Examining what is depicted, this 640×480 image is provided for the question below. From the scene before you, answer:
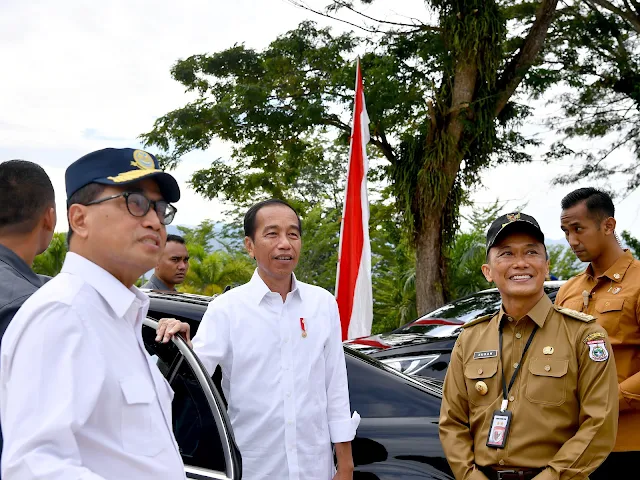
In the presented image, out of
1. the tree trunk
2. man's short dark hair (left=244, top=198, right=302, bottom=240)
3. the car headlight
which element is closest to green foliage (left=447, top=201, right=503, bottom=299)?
the tree trunk

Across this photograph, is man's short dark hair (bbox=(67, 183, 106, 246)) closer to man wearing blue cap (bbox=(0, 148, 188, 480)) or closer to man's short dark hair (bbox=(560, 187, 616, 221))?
man wearing blue cap (bbox=(0, 148, 188, 480))

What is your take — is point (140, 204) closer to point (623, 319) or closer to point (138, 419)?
point (138, 419)

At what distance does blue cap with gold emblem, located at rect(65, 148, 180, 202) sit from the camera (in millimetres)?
1659

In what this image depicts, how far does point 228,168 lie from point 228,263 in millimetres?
6683

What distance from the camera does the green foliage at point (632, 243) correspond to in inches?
493

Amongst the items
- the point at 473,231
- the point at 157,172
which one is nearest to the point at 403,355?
the point at 157,172

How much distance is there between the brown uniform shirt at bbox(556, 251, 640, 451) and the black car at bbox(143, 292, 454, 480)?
0.75 m

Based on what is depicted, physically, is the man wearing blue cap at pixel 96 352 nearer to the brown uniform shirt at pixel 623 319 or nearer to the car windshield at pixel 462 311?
the brown uniform shirt at pixel 623 319

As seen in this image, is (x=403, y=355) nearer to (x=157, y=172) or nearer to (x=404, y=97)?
(x=157, y=172)

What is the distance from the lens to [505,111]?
498 inches

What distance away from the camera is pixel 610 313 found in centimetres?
296

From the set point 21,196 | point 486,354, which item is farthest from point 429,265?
point 21,196

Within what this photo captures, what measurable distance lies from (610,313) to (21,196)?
7.83 feet

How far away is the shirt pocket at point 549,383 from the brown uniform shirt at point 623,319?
25.1 inches
